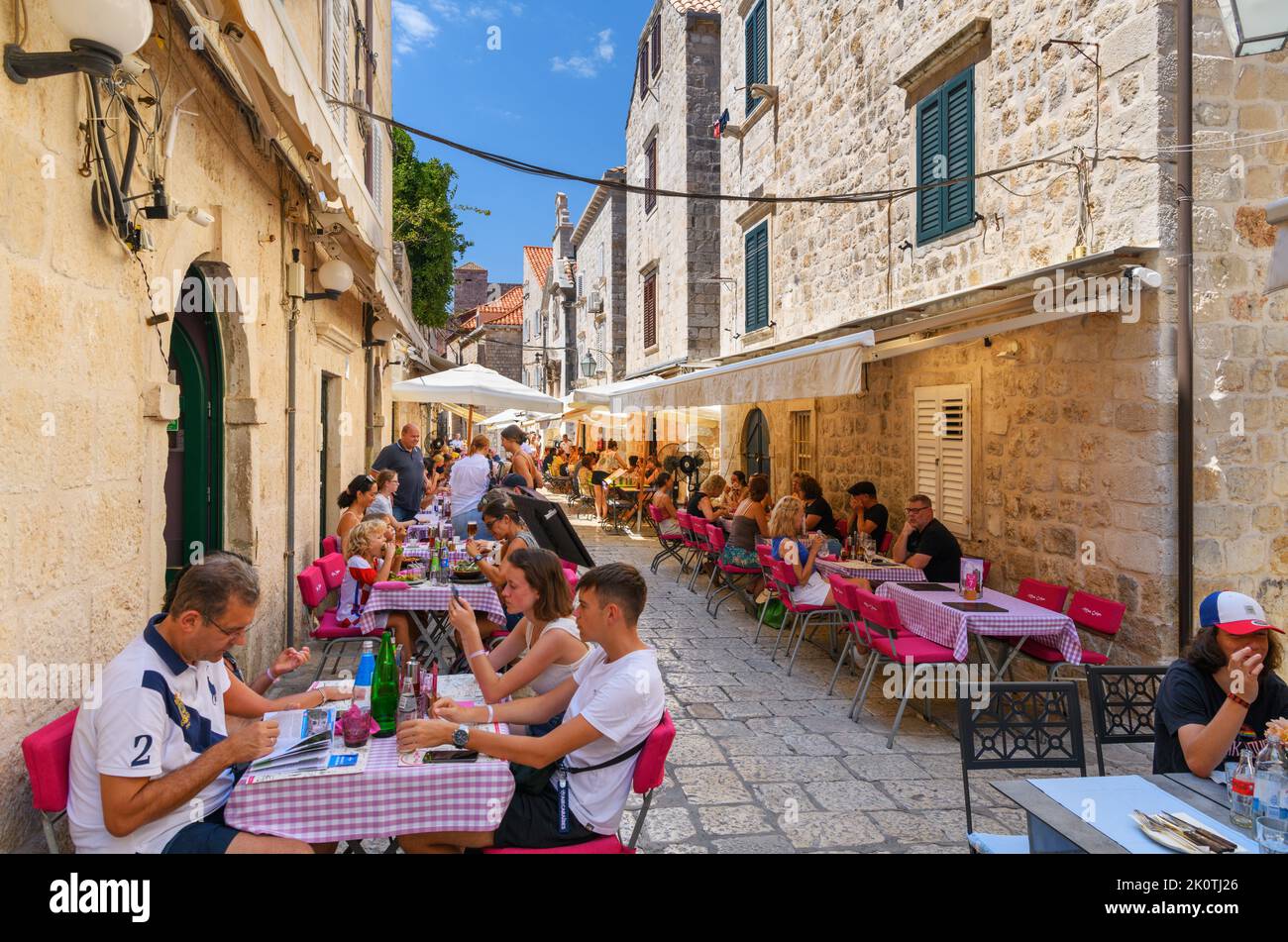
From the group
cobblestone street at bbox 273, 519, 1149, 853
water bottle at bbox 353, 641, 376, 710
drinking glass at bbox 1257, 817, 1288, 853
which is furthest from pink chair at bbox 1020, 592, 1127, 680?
water bottle at bbox 353, 641, 376, 710

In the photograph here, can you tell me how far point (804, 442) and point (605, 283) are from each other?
56.6 ft

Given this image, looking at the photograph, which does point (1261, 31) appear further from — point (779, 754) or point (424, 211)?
point (424, 211)

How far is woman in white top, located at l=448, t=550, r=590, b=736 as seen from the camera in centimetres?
344

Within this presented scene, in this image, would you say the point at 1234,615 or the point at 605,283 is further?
the point at 605,283

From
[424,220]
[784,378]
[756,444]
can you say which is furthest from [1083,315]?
[424,220]

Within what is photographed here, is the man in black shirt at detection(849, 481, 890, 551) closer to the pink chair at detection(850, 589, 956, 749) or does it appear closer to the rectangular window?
the pink chair at detection(850, 589, 956, 749)

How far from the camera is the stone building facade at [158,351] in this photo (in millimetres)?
2547

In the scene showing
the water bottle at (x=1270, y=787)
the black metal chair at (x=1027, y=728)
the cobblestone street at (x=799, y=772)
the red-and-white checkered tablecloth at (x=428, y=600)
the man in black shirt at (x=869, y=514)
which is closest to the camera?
the water bottle at (x=1270, y=787)

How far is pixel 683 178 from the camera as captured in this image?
1877cm

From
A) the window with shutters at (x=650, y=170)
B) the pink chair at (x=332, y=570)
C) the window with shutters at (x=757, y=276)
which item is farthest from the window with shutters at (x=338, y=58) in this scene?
the window with shutters at (x=650, y=170)

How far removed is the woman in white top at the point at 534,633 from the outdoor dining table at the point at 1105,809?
1785mm

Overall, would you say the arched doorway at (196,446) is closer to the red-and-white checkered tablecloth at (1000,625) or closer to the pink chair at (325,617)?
the pink chair at (325,617)

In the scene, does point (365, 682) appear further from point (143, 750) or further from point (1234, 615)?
point (1234, 615)
